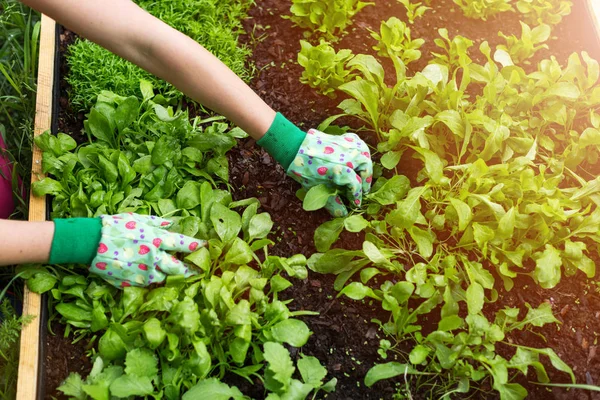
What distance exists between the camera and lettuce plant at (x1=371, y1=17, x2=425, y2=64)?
1643mm

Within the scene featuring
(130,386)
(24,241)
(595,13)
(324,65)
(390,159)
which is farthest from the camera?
(595,13)

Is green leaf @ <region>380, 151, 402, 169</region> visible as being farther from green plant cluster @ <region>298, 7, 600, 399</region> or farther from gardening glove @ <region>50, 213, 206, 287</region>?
gardening glove @ <region>50, 213, 206, 287</region>

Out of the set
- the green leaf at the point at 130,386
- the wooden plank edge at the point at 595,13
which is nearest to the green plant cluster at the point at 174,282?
the green leaf at the point at 130,386

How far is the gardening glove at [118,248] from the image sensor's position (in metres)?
1.28

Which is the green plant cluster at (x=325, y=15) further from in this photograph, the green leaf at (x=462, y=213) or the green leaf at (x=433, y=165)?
the green leaf at (x=462, y=213)

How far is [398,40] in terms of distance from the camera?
5.42 feet

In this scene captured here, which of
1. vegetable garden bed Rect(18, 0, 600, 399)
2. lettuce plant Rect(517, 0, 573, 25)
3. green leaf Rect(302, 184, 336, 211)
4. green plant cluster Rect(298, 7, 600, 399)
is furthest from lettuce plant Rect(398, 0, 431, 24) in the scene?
green leaf Rect(302, 184, 336, 211)

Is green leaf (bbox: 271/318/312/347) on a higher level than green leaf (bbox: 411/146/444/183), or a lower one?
lower

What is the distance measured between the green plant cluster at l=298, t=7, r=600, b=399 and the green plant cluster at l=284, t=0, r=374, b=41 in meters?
0.22

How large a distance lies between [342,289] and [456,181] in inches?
16.9

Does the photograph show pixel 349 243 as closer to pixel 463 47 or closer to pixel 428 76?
pixel 428 76

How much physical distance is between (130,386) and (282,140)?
2.07 ft

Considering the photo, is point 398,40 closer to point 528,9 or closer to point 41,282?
point 528,9

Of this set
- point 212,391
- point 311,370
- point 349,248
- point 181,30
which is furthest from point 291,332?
point 181,30
